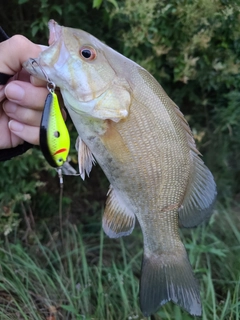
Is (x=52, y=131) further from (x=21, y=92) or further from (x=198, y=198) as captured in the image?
(x=198, y=198)

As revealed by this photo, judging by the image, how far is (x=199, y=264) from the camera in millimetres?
2250

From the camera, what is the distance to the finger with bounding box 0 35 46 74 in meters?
1.25

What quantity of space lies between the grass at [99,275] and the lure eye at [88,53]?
4.18 feet

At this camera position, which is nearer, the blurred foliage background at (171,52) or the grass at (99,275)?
the grass at (99,275)

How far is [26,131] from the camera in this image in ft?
4.35

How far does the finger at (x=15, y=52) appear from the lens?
125 centimetres

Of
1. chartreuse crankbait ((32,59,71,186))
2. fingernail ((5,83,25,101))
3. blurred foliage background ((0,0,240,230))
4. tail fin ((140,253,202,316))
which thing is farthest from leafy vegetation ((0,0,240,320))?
chartreuse crankbait ((32,59,71,186))

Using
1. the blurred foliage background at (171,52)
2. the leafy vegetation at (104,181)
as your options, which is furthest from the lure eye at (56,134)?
the blurred foliage background at (171,52)

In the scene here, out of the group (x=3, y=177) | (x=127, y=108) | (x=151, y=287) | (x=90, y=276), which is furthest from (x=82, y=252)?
(x=127, y=108)

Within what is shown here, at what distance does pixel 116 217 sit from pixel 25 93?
0.44 meters

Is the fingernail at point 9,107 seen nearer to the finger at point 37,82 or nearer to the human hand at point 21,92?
the human hand at point 21,92

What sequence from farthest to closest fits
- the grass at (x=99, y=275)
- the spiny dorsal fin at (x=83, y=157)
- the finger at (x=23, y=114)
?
the grass at (x=99, y=275)
the finger at (x=23, y=114)
the spiny dorsal fin at (x=83, y=157)

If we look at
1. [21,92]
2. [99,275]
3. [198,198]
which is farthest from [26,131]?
[99,275]

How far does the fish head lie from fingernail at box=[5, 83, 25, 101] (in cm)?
12
